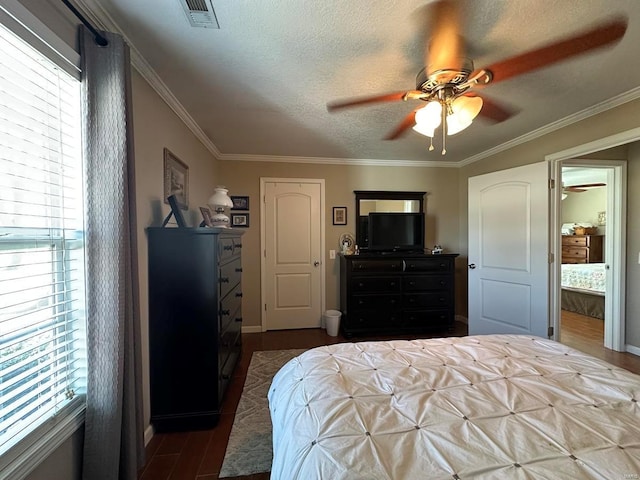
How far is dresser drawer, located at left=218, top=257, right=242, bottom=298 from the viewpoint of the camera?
2.06 meters

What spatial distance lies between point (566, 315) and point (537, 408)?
4.65 meters

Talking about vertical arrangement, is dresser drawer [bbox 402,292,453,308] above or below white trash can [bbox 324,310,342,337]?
above

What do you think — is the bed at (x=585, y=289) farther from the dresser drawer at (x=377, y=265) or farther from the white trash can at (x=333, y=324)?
the white trash can at (x=333, y=324)

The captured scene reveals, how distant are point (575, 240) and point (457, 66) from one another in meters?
6.73

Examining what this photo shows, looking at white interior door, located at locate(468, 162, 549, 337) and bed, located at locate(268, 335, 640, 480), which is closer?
bed, located at locate(268, 335, 640, 480)

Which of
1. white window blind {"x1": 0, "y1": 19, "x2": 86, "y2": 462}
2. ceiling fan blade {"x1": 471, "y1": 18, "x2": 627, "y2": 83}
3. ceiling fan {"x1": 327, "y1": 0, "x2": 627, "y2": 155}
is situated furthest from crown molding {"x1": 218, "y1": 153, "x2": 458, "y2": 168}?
white window blind {"x1": 0, "y1": 19, "x2": 86, "y2": 462}

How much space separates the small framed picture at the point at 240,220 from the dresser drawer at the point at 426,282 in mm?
2213

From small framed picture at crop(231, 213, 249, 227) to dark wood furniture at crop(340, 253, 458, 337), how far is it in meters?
1.39

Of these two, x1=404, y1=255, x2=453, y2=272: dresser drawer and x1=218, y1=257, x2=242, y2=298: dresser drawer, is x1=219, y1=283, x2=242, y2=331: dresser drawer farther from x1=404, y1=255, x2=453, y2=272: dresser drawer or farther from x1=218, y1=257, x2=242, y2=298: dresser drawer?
x1=404, y1=255, x2=453, y2=272: dresser drawer

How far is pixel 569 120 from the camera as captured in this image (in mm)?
2549

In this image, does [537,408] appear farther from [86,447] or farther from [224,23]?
[224,23]

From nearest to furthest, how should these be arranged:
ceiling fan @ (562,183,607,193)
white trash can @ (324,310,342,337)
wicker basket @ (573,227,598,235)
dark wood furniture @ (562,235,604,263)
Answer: white trash can @ (324,310,342,337) → ceiling fan @ (562,183,607,193) → dark wood furniture @ (562,235,604,263) → wicker basket @ (573,227,598,235)

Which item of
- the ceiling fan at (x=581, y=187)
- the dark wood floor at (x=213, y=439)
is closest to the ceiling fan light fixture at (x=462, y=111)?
the dark wood floor at (x=213, y=439)

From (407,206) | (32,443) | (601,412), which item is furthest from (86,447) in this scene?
(407,206)
